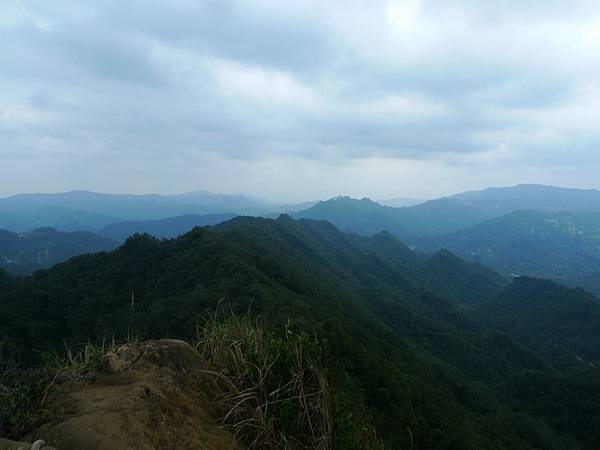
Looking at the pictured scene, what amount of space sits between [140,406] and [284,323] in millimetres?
10771

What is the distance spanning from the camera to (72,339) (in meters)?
36.6

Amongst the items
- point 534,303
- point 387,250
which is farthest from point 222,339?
point 387,250

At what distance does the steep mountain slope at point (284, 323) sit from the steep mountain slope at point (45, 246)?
11481 cm

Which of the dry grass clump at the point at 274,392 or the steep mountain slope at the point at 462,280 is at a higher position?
the dry grass clump at the point at 274,392

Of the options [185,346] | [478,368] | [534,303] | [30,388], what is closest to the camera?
[30,388]

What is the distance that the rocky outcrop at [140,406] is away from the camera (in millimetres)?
3100

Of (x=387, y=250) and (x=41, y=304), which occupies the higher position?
(x=41, y=304)

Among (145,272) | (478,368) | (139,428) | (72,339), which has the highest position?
(139,428)

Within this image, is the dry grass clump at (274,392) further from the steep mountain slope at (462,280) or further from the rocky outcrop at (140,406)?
the steep mountain slope at (462,280)

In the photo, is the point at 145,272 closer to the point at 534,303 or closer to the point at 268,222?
the point at 268,222

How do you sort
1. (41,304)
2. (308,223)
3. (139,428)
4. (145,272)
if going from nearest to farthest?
(139,428), (41,304), (145,272), (308,223)

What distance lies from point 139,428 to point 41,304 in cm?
5108

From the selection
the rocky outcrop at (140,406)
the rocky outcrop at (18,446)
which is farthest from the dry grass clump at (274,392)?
the rocky outcrop at (18,446)

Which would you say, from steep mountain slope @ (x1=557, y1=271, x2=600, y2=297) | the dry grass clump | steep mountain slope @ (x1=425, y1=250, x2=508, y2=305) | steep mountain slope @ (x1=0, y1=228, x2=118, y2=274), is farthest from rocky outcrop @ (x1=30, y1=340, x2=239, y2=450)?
steep mountain slope @ (x1=557, y1=271, x2=600, y2=297)
